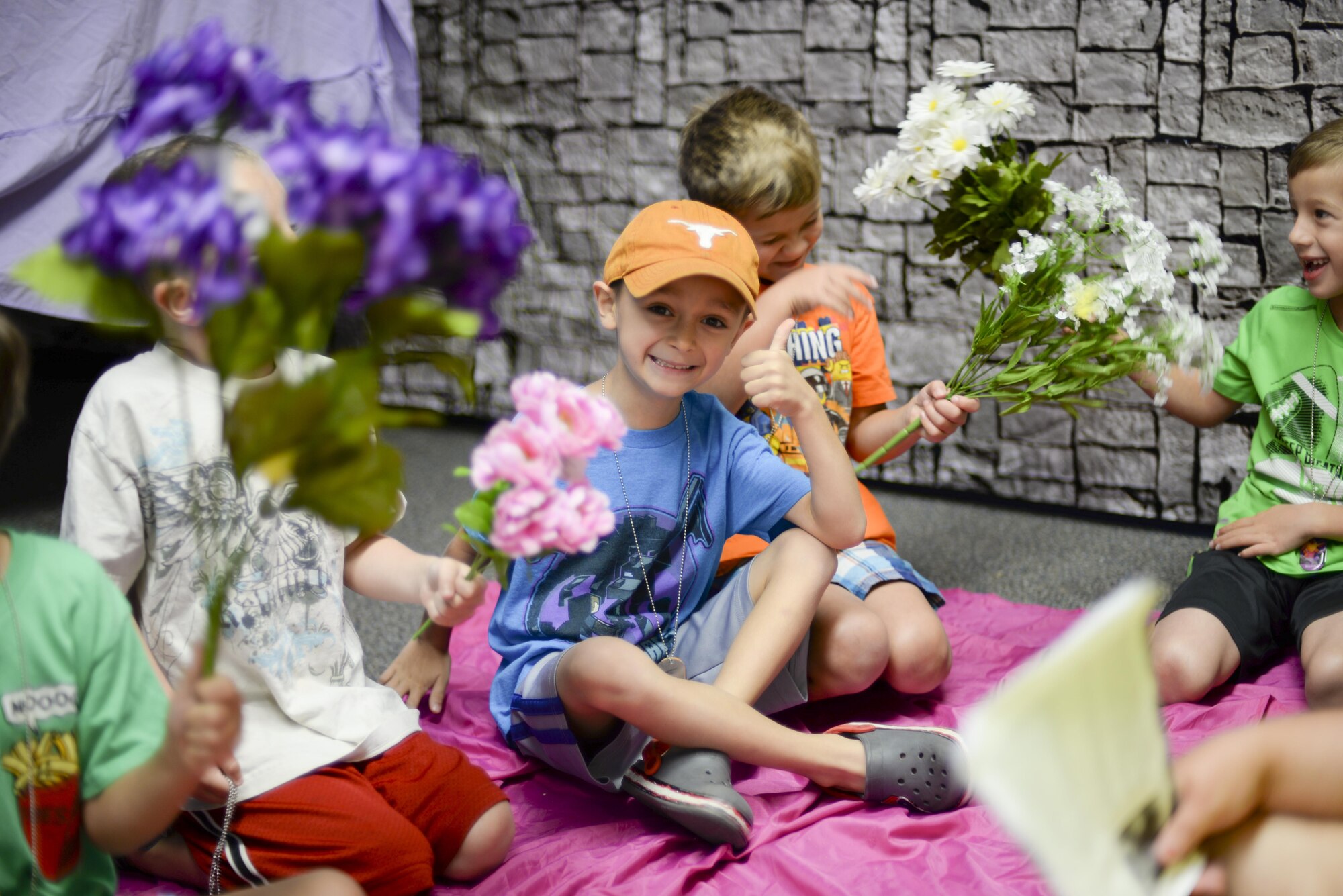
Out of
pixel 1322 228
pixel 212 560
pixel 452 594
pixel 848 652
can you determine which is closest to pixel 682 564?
pixel 848 652

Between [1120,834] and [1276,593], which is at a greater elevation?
[1120,834]

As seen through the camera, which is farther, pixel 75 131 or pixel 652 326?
pixel 75 131

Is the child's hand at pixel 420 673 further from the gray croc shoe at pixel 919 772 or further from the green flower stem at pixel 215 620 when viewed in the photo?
the green flower stem at pixel 215 620

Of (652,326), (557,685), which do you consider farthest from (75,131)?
(557,685)

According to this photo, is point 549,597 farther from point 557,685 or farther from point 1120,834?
point 1120,834

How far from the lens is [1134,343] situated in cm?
135

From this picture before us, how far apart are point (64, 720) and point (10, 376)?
271 mm

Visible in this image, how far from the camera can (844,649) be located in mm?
1382

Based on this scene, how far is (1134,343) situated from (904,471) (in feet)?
4.24

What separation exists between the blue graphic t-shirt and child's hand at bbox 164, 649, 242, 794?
1.96ft

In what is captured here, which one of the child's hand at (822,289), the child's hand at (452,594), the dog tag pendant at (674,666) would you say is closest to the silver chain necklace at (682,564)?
the dog tag pendant at (674,666)

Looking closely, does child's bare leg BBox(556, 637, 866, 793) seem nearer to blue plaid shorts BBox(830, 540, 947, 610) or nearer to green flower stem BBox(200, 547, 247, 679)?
blue plaid shorts BBox(830, 540, 947, 610)

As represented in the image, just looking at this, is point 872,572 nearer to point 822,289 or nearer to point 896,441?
point 896,441

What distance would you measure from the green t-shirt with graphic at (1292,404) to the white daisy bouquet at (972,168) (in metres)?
0.45
